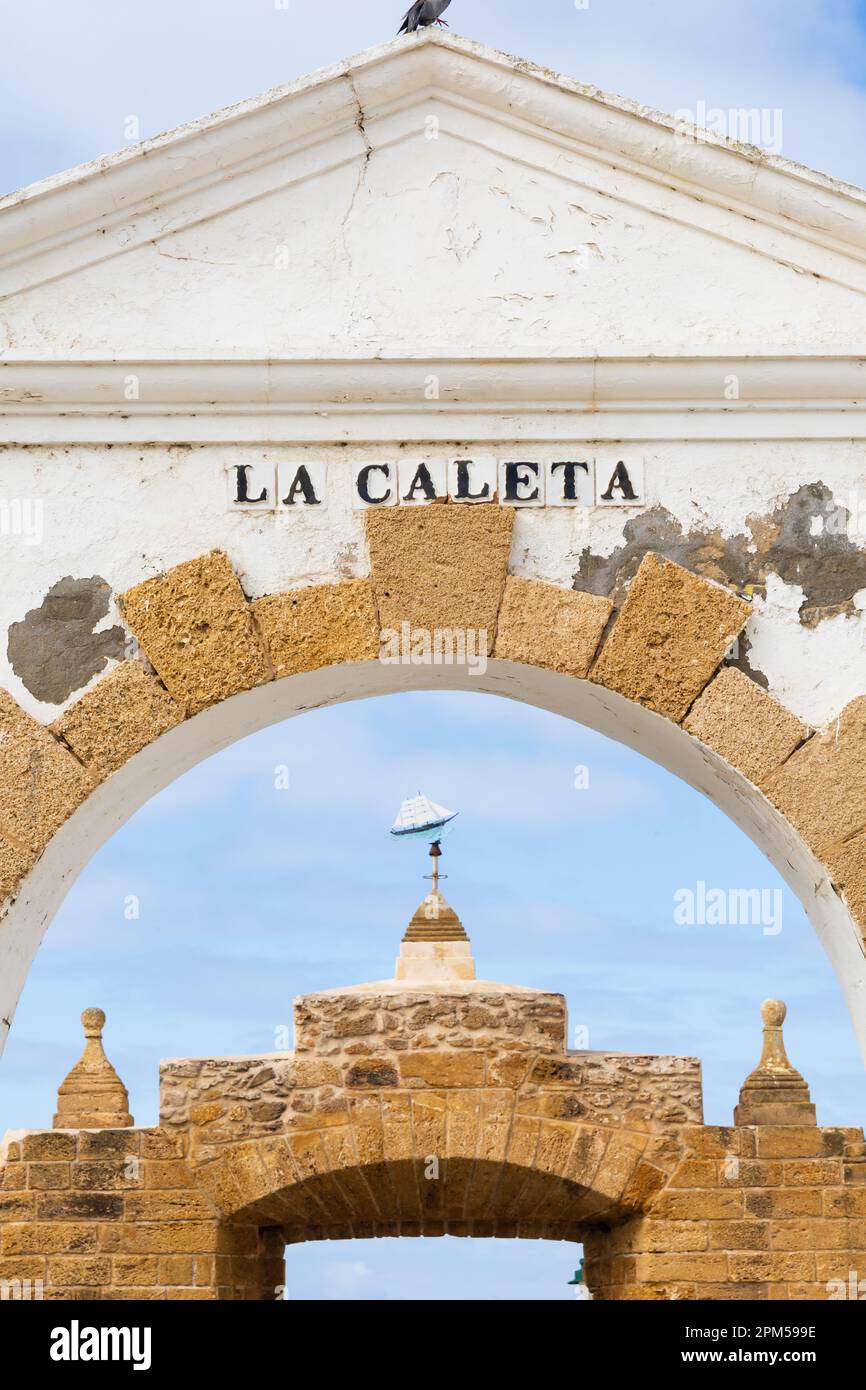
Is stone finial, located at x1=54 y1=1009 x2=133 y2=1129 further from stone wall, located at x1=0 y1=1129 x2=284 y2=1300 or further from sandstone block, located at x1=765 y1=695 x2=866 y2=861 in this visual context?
sandstone block, located at x1=765 y1=695 x2=866 y2=861

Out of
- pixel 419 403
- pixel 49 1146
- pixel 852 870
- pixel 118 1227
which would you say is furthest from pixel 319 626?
pixel 49 1146

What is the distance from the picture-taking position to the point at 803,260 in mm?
5672

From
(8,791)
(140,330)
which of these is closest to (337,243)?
(140,330)

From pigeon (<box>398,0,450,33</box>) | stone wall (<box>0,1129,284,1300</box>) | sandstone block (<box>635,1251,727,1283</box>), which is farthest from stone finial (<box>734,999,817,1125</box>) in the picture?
pigeon (<box>398,0,450,33</box>)

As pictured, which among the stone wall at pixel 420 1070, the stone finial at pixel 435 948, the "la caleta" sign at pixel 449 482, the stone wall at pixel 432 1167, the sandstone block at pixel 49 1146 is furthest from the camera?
the stone finial at pixel 435 948

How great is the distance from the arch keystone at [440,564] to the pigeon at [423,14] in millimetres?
1555

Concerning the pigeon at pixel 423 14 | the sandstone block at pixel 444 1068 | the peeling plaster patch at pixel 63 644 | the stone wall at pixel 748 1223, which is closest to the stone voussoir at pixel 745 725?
the peeling plaster patch at pixel 63 644

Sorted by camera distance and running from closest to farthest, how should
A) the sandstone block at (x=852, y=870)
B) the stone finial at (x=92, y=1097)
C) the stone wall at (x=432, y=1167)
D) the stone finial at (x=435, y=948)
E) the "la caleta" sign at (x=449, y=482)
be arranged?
the sandstone block at (x=852, y=870) → the "la caleta" sign at (x=449, y=482) → the stone wall at (x=432, y=1167) → the stone finial at (x=92, y=1097) → the stone finial at (x=435, y=948)

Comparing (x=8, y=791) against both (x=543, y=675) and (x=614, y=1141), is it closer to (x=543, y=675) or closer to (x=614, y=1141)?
(x=543, y=675)

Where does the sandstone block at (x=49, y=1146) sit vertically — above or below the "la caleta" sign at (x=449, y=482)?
below

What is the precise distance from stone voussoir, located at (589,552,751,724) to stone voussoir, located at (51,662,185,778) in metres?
1.26

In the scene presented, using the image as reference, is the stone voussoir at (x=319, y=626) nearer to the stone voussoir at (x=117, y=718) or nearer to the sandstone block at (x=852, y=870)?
the stone voussoir at (x=117, y=718)

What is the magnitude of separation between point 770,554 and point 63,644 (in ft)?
6.83

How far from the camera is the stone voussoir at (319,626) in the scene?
18.1 ft
